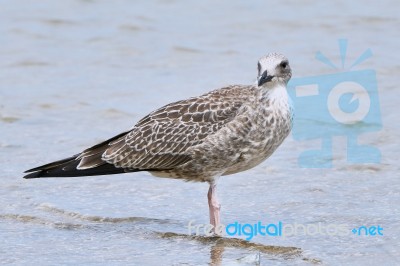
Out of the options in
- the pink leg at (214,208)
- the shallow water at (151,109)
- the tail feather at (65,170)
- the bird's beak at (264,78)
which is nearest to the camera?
the shallow water at (151,109)

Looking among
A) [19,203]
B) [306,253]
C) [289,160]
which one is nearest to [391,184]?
[289,160]

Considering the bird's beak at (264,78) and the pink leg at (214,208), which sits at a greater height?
the bird's beak at (264,78)

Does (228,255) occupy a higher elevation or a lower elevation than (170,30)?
lower

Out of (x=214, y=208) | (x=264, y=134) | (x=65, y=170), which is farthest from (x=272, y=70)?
(x=65, y=170)

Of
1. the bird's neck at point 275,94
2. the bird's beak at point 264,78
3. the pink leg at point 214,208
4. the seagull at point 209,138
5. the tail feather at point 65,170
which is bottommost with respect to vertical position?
the pink leg at point 214,208

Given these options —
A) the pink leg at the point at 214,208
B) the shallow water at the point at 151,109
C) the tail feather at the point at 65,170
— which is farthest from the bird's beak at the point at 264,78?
the tail feather at the point at 65,170

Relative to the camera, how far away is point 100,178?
10148 mm

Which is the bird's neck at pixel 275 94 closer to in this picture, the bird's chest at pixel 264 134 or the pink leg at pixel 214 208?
the bird's chest at pixel 264 134

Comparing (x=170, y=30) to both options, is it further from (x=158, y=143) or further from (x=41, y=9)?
(x=158, y=143)

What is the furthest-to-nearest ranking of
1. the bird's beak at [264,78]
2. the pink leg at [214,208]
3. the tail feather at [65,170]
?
the tail feather at [65,170] → the pink leg at [214,208] → the bird's beak at [264,78]

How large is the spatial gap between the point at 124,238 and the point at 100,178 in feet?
6.14

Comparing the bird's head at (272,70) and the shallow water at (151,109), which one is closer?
the shallow water at (151,109)

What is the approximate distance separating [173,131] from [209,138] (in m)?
0.40

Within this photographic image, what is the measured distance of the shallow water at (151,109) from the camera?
8.13 metres
